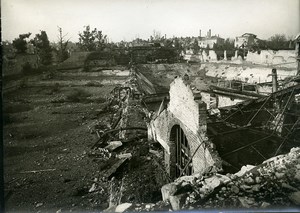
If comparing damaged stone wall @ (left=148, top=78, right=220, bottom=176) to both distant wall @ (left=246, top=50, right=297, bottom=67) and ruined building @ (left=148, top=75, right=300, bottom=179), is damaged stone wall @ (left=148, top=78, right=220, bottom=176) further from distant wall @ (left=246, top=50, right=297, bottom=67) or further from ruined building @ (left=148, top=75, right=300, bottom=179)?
distant wall @ (left=246, top=50, right=297, bottom=67)

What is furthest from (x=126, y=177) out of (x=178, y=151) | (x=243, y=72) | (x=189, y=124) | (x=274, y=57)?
(x=274, y=57)

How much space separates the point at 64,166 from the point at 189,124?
6200 millimetres

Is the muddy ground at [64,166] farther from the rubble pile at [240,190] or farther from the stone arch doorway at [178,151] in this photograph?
the rubble pile at [240,190]

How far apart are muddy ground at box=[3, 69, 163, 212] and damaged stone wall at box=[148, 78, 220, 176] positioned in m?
1.58

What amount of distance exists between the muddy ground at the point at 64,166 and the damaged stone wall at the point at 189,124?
5.18 feet

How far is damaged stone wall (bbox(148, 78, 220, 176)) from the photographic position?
683 cm

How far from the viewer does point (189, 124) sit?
7609 millimetres

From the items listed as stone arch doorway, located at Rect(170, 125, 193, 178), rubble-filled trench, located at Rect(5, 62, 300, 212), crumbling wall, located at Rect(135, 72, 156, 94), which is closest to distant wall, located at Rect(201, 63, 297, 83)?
crumbling wall, located at Rect(135, 72, 156, 94)

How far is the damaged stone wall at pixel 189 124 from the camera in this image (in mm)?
6832

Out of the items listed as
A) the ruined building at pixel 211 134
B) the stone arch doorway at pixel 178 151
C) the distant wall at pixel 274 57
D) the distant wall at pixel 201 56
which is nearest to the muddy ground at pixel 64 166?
the stone arch doorway at pixel 178 151

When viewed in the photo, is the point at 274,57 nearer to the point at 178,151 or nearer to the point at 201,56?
the point at 201,56

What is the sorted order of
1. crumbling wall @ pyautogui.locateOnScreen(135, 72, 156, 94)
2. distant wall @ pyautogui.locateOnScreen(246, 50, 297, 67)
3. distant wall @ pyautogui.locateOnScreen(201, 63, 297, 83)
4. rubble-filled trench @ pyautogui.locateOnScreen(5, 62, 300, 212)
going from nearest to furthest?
rubble-filled trench @ pyautogui.locateOnScreen(5, 62, 300, 212), crumbling wall @ pyautogui.locateOnScreen(135, 72, 156, 94), distant wall @ pyautogui.locateOnScreen(246, 50, 297, 67), distant wall @ pyautogui.locateOnScreen(201, 63, 297, 83)

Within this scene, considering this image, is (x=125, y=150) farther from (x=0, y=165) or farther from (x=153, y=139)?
(x=0, y=165)

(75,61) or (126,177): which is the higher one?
(75,61)
